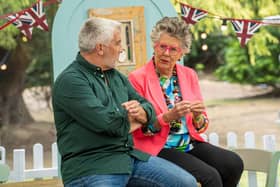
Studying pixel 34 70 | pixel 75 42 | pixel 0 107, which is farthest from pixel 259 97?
pixel 75 42

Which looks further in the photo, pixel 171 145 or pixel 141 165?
pixel 171 145

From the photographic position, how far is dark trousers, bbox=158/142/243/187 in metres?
2.82

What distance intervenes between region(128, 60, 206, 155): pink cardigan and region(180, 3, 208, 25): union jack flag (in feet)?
5.14

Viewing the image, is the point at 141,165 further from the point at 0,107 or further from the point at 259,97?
the point at 259,97

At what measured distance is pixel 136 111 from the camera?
2.58 meters

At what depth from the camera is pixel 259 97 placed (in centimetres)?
1501

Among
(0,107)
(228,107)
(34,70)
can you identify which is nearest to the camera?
(0,107)

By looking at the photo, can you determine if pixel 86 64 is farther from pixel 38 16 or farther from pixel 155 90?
pixel 38 16

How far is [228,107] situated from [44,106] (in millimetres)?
4823

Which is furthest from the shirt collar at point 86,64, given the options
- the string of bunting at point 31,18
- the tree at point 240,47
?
the tree at point 240,47

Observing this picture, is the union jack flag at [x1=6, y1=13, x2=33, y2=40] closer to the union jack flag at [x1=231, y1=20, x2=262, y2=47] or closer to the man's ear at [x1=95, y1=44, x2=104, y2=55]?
the union jack flag at [x1=231, y1=20, x2=262, y2=47]

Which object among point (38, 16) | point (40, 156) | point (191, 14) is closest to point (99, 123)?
point (38, 16)

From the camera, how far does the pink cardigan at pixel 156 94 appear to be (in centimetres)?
290

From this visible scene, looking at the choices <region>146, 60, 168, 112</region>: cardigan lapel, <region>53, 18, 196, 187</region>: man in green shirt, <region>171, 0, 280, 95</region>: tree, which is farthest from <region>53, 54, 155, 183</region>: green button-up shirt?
<region>171, 0, 280, 95</region>: tree
